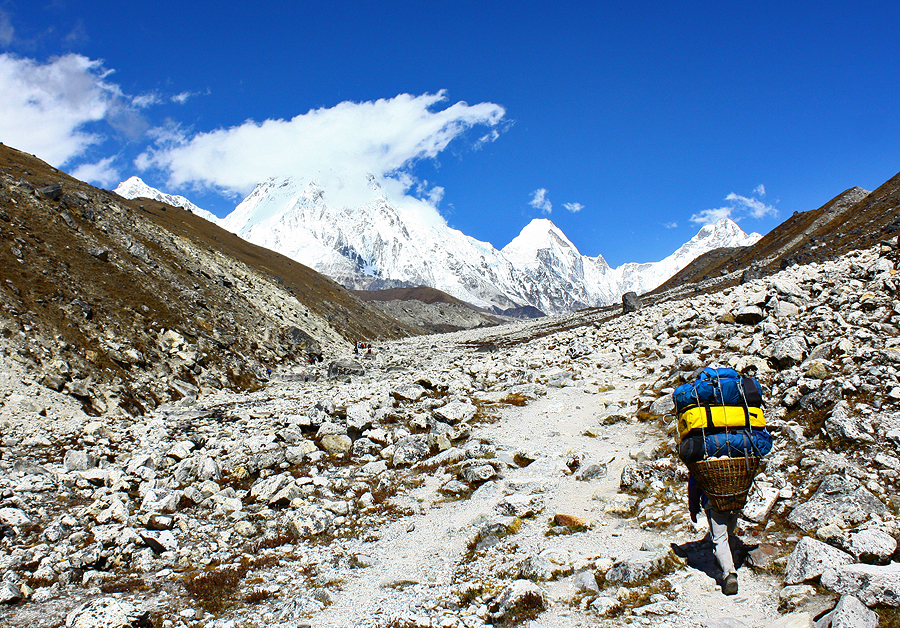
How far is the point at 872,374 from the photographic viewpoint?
1008 cm

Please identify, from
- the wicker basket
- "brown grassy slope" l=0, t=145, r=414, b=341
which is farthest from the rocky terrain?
"brown grassy slope" l=0, t=145, r=414, b=341

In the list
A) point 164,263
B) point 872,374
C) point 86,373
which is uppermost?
point 164,263

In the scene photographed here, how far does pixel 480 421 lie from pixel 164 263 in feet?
126

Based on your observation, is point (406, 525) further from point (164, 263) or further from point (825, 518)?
point (164, 263)

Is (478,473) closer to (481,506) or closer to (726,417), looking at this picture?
(481,506)

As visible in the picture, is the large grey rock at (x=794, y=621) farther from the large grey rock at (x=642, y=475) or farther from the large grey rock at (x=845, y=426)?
the large grey rock at (x=845, y=426)

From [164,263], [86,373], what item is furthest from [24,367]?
[164,263]

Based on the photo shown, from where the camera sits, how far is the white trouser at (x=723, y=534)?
20.3ft

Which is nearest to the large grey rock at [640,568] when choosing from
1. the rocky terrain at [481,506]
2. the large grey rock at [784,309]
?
the rocky terrain at [481,506]

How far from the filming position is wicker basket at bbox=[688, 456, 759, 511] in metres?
6.23

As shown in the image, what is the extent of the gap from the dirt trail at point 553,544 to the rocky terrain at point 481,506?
0.05m

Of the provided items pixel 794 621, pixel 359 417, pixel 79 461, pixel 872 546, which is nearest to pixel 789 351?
pixel 872 546

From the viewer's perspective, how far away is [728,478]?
6.25 meters

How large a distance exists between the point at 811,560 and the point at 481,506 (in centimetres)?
636
